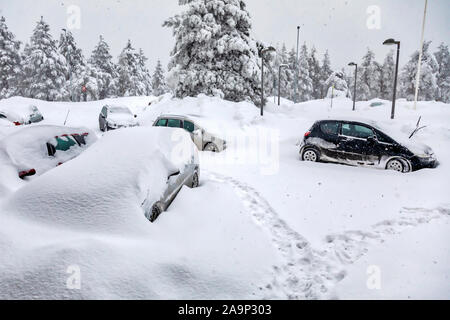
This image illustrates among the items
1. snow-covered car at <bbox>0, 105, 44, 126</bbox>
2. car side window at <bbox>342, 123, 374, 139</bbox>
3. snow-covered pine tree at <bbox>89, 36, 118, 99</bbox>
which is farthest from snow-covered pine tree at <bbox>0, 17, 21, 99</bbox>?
car side window at <bbox>342, 123, 374, 139</bbox>

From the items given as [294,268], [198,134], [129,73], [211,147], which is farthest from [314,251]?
[129,73]

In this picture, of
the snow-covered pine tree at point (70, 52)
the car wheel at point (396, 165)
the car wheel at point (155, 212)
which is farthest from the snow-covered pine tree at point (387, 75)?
the car wheel at point (155, 212)

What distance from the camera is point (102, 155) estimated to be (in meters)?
4.79

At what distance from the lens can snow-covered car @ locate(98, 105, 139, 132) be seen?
55.3 ft

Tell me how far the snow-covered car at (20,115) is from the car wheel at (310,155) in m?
17.1

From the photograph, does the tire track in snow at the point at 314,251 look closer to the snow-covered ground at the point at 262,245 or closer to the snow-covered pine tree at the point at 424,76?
the snow-covered ground at the point at 262,245

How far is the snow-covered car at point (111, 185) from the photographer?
369 centimetres

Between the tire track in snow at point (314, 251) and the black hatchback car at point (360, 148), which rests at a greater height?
the black hatchback car at point (360, 148)

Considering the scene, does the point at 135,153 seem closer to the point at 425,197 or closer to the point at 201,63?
the point at 425,197

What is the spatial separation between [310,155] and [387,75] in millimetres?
55893

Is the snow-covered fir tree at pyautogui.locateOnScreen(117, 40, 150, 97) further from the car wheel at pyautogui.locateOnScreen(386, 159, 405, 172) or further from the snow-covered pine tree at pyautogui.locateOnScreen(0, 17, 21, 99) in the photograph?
the car wheel at pyautogui.locateOnScreen(386, 159, 405, 172)

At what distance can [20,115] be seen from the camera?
20109mm

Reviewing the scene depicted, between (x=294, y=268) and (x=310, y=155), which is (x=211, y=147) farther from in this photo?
(x=294, y=268)

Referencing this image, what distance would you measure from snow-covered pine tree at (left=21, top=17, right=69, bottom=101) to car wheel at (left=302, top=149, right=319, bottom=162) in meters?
41.8
